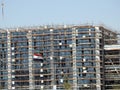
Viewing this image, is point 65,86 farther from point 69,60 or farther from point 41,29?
point 41,29

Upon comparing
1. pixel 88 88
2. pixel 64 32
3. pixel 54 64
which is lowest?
pixel 88 88

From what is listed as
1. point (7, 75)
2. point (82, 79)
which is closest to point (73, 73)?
point (82, 79)

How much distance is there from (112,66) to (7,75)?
1879 centimetres

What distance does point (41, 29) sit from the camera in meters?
69.8

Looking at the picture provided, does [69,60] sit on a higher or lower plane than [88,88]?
higher

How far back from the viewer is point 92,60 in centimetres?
6600

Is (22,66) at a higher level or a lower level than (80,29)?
lower

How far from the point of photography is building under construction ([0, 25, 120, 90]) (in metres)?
66.1

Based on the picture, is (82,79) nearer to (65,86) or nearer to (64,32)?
(65,86)

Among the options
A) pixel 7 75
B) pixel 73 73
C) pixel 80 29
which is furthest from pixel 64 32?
pixel 7 75

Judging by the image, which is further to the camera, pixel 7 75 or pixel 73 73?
pixel 7 75

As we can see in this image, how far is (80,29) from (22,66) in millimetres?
12443

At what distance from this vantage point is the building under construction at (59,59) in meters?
66.1

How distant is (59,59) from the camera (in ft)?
222
